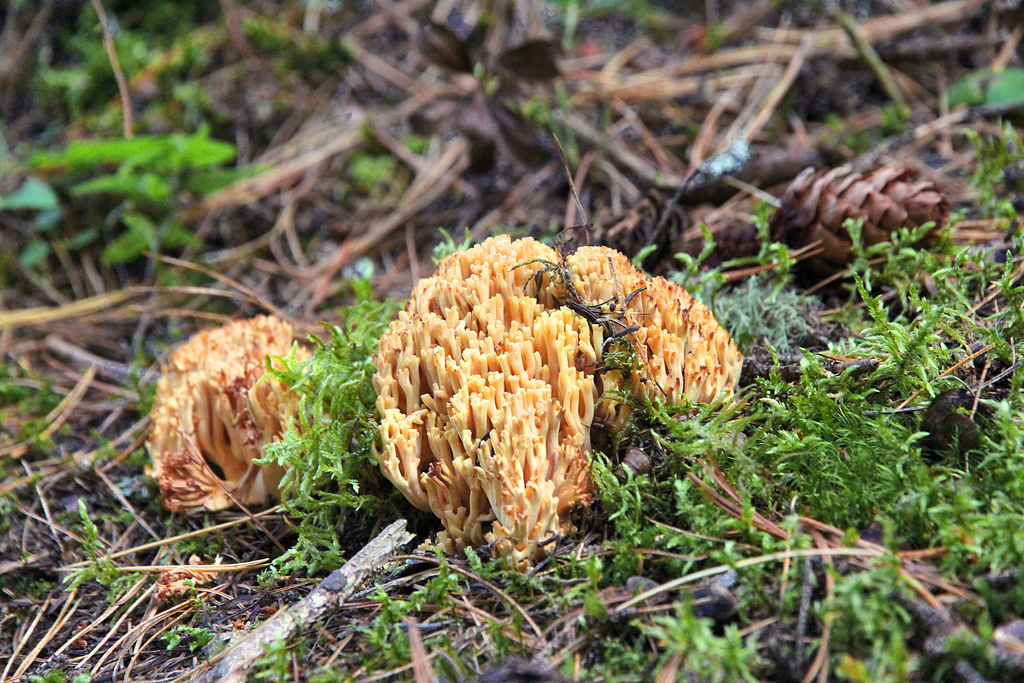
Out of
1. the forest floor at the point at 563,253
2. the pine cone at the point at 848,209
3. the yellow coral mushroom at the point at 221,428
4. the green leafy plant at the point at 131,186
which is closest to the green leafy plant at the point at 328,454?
the forest floor at the point at 563,253

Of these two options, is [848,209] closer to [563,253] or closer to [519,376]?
[563,253]

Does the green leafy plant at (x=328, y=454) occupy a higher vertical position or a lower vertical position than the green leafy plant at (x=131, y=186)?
lower

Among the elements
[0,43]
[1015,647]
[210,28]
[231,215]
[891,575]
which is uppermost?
[0,43]

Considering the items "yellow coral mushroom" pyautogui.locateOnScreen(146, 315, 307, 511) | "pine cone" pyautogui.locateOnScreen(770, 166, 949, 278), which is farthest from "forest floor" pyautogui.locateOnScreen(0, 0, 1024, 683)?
"yellow coral mushroom" pyautogui.locateOnScreen(146, 315, 307, 511)

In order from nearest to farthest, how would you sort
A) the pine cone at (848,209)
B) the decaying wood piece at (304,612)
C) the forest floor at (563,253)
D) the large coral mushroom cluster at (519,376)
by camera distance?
the forest floor at (563,253), the decaying wood piece at (304,612), the large coral mushroom cluster at (519,376), the pine cone at (848,209)

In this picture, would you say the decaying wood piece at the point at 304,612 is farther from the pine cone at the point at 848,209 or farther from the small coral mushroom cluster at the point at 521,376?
the pine cone at the point at 848,209

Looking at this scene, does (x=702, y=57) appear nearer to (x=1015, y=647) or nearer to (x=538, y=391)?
(x=538, y=391)

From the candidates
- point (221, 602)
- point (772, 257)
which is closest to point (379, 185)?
point (772, 257)

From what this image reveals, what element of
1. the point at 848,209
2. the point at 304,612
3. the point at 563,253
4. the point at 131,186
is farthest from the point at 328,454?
the point at 131,186
